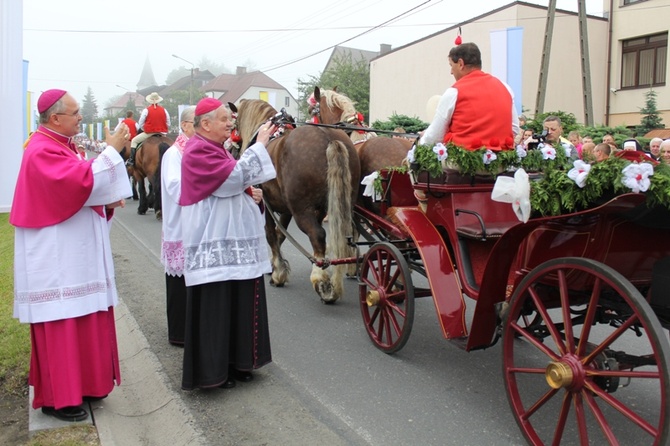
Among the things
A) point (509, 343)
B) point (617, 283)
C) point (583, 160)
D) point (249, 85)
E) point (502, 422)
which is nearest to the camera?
point (617, 283)

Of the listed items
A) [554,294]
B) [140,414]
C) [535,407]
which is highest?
[554,294]

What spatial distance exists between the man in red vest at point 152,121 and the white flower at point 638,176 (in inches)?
428

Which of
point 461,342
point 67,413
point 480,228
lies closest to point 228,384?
point 67,413

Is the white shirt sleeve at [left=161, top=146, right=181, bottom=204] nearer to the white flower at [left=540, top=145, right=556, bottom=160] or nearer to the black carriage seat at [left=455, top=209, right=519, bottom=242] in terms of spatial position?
the black carriage seat at [left=455, top=209, right=519, bottom=242]

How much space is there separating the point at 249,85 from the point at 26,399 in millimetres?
73093

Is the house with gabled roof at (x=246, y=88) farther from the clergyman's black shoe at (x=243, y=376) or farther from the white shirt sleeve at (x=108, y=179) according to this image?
the white shirt sleeve at (x=108, y=179)

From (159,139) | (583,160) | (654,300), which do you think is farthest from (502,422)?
(159,139)

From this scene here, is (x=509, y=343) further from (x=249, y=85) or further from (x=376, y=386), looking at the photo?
(x=249, y=85)

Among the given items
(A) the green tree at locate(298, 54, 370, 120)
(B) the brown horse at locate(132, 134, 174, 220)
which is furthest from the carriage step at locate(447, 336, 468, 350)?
(A) the green tree at locate(298, 54, 370, 120)

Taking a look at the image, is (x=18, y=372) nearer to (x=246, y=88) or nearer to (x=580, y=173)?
(x=580, y=173)

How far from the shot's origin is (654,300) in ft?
8.98

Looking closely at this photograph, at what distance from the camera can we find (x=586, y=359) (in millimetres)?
2605

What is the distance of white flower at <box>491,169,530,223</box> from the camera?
2.76 metres

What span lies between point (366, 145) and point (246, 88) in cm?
6974
